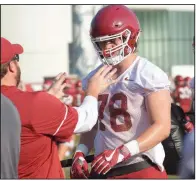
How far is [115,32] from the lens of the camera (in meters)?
3.74

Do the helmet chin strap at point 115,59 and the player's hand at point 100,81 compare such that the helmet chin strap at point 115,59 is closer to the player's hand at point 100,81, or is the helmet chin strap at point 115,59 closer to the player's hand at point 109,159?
the player's hand at point 100,81

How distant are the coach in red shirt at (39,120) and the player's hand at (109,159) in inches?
8.6

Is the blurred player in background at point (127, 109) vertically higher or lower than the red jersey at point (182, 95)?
higher

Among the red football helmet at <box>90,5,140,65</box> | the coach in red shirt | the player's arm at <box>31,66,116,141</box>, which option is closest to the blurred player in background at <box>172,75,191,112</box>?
the red football helmet at <box>90,5,140,65</box>

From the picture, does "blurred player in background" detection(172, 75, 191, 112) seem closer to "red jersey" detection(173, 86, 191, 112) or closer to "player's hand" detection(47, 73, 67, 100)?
"red jersey" detection(173, 86, 191, 112)

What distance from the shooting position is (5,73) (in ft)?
10.3

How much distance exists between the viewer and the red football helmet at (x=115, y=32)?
371cm

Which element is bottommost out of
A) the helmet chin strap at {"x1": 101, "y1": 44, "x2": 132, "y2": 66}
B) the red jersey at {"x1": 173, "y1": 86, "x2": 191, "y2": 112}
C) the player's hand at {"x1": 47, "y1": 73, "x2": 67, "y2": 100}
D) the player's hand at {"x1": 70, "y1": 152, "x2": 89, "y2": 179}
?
the red jersey at {"x1": 173, "y1": 86, "x2": 191, "y2": 112}

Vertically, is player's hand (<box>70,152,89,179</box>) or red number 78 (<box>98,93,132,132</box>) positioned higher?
red number 78 (<box>98,93,132,132</box>)

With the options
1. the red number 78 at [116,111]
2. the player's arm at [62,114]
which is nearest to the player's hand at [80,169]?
the red number 78 at [116,111]

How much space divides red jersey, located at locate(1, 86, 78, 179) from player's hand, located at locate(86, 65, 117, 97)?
0.20 metres

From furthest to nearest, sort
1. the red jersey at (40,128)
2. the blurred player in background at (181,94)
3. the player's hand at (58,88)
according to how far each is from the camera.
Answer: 1. the blurred player in background at (181,94)
2. the player's hand at (58,88)
3. the red jersey at (40,128)

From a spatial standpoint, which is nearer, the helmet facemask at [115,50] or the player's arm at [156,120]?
the player's arm at [156,120]

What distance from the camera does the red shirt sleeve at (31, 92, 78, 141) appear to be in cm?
308
